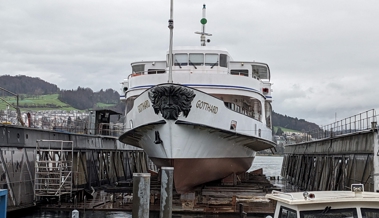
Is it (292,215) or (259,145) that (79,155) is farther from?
(292,215)

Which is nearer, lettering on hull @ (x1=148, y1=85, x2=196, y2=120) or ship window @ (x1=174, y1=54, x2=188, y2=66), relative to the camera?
lettering on hull @ (x1=148, y1=85, x2=196, y2=120)

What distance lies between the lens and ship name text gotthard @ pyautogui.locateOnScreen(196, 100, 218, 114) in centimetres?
1606

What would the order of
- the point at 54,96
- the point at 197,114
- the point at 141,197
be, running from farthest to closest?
the point at 54,96, the point at 197,114, the point at 141,197

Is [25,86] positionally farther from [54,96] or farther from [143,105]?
[143,105]

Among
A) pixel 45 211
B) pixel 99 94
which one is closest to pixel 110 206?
pixel 45 211

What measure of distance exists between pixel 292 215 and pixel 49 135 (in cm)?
1473

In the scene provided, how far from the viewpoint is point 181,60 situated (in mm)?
21172

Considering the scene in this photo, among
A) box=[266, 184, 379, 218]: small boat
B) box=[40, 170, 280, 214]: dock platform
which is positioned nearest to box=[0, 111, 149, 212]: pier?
box=[40, 170, 280, 214]: dock platform

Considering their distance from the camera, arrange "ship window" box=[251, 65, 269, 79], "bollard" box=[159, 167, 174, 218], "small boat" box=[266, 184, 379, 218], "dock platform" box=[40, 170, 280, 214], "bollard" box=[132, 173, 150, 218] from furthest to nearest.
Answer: "ship window" box=[251, 65, 269, 79] → "dock platform" box=[40, 170, 280, 214] → "bollard" box=[159, 167, 174, 218] → "bollard" box=[132, 173, 150, 218] → "small boat" box=[266, 184, 379, 218]

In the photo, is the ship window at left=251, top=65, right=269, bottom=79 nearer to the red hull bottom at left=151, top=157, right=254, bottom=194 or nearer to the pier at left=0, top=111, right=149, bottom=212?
the red hull bottom at left=151, top=157, right=254, bottom=194

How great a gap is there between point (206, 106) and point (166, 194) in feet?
18.4

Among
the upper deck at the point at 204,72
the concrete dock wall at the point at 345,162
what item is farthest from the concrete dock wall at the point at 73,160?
the concrete dock wall at the point at 345,162

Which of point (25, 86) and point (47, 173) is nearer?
point (47, 173)

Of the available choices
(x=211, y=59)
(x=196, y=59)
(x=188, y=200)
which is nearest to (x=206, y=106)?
(x=188, y=200)
